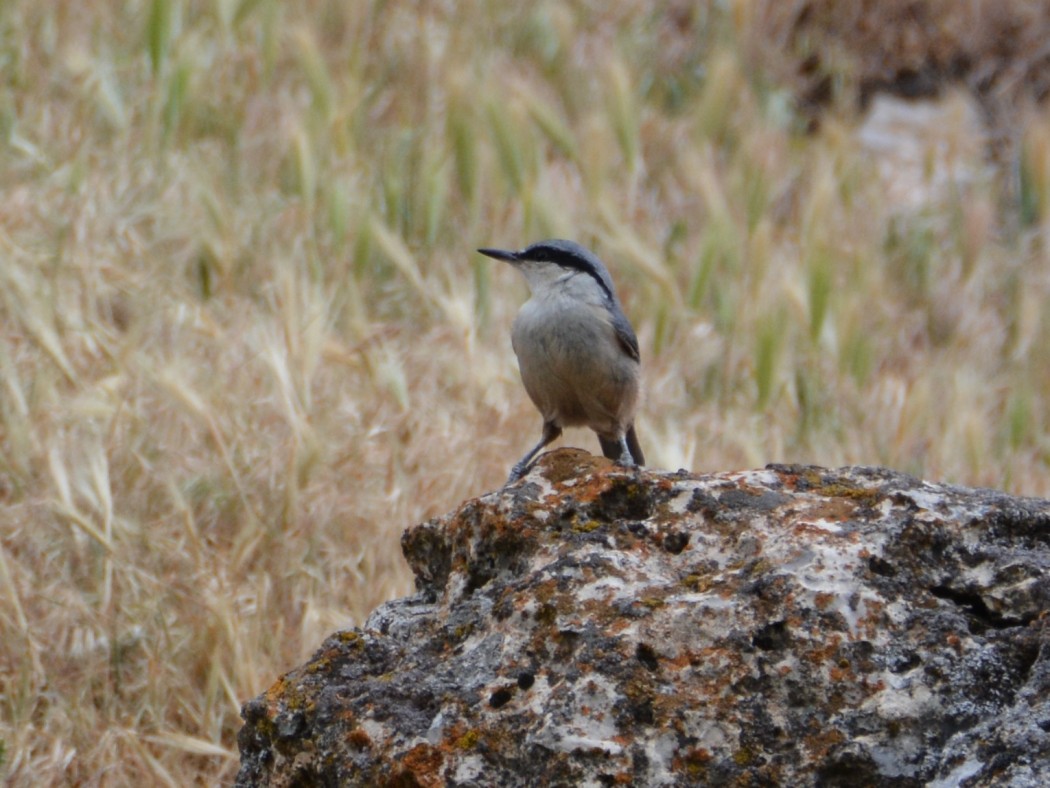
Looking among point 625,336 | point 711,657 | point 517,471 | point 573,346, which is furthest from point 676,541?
point 625,336

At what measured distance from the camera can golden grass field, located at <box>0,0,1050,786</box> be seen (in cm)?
461

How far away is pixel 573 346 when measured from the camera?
481 centimetres

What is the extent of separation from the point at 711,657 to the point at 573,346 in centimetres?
236

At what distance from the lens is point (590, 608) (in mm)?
2654

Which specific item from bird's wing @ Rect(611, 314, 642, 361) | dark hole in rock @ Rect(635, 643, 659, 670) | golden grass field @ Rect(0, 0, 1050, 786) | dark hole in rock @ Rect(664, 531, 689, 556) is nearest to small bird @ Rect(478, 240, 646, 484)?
bird's wing @ Rect(611, 314, 642, 361)

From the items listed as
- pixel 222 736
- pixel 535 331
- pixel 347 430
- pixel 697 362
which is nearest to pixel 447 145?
pixel 697 362

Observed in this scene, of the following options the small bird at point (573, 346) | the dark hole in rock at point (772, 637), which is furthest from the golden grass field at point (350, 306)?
the dark hole in rock at point (772, 637)

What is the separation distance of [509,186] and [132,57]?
8.29 ft

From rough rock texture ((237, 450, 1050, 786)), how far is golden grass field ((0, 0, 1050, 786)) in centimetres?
161

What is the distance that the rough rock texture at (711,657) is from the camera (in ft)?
7.95

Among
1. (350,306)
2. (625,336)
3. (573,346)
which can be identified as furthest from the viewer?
(350,306)

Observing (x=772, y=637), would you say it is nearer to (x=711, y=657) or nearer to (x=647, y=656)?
(x=711, y=657)

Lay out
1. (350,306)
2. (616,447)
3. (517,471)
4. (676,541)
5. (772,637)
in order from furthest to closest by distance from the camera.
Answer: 1. (350,306)
2. (616,447)
3. (517,471)
4. (676,541)
5. (772,637)

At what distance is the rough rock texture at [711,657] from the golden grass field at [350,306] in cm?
161
